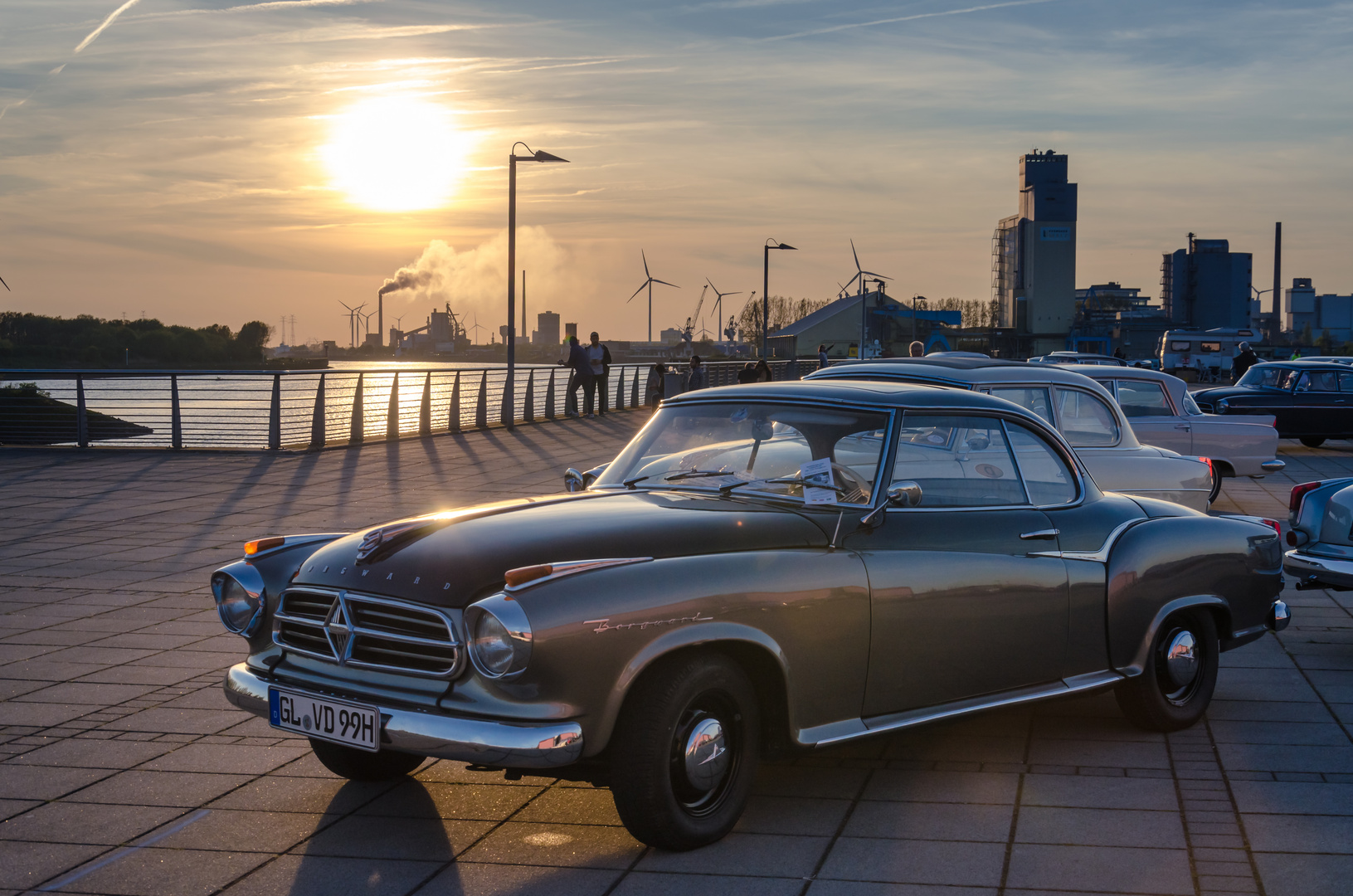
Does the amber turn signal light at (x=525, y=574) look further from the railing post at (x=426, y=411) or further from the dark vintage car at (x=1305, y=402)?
the dark vintage car at (x=1305, y=402)

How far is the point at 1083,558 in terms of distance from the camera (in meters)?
5.22

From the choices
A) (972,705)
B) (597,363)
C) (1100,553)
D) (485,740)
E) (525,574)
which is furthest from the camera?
(597,363)

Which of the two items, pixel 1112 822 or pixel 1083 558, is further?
pixel 1083 558

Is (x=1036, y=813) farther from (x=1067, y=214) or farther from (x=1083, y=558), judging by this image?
(x=1067, y=214)

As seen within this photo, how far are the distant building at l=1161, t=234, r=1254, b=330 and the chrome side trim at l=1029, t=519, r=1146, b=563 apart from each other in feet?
617

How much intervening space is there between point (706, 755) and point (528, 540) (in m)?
0.87

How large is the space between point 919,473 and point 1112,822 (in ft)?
4.57

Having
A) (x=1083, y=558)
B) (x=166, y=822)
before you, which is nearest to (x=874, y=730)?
(x=1083, y=558)

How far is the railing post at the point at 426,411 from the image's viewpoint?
956 inches

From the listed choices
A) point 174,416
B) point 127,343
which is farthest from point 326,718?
point 127,343

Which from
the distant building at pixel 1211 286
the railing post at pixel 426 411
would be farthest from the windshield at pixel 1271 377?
the distant building at pixel 1211 286

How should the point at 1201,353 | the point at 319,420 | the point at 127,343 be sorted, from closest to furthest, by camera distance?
the point at 319,420
the point at 127,343
the point at 1201,353

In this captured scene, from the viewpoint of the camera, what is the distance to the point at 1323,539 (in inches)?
282

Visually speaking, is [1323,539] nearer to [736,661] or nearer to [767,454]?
[767,454]
